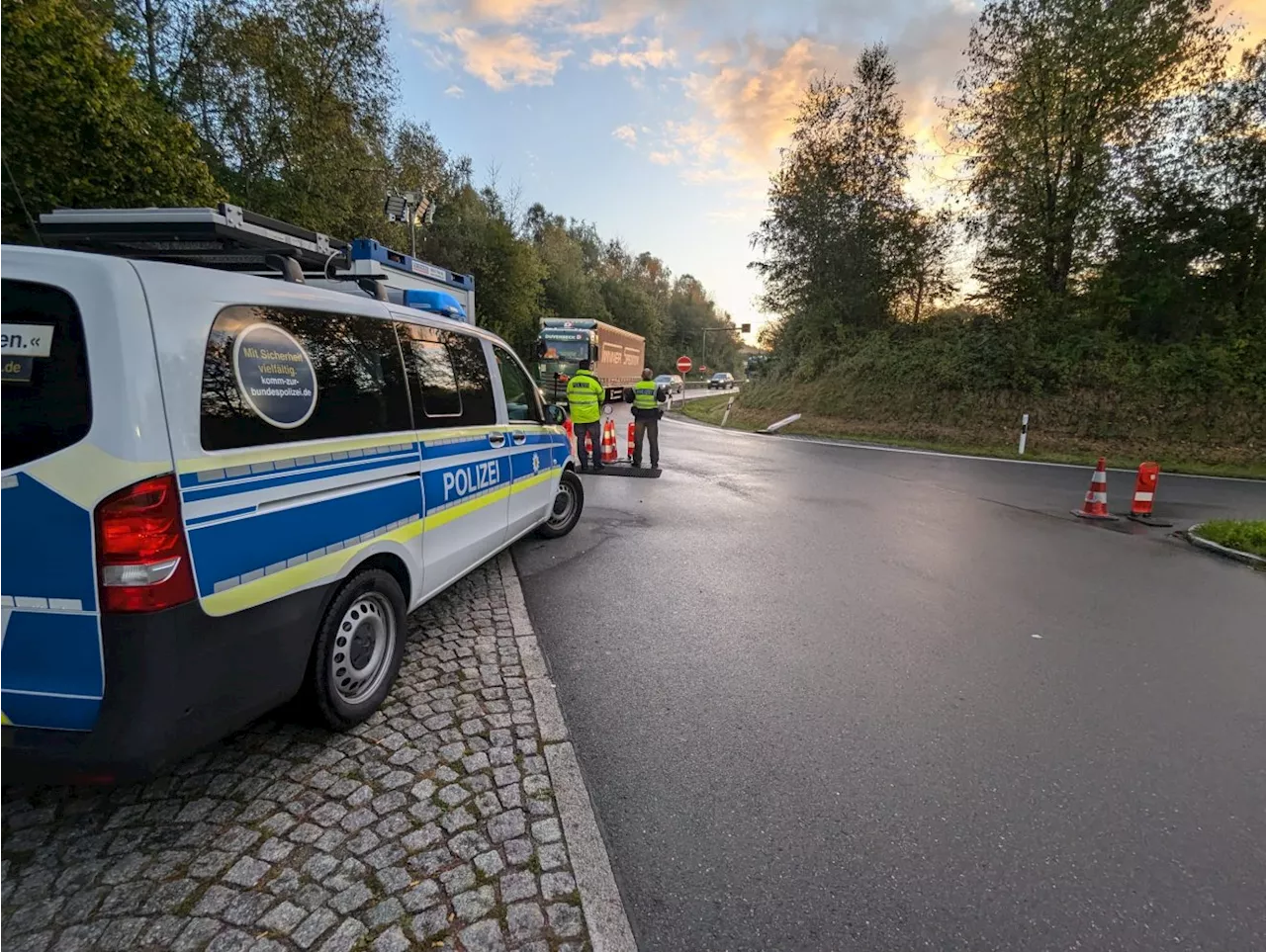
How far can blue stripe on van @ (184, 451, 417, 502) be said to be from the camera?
219cm

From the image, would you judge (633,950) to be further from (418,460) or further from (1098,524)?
(1098,524)

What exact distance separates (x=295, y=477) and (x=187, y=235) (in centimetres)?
249

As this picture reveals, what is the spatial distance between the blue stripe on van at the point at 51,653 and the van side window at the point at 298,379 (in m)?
0.71

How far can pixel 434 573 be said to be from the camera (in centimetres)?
376

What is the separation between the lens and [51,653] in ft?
6.67

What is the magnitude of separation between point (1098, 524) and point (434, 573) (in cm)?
892

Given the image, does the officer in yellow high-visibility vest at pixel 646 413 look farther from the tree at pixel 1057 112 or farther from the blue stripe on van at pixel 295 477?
the tree at pixel 1057 112

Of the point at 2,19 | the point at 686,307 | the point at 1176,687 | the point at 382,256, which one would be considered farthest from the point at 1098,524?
the point at 686,307

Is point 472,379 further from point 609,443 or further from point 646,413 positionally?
point 609,443

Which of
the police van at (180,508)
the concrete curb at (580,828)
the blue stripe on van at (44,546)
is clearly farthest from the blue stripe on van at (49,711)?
the concrete curb at (580,828)

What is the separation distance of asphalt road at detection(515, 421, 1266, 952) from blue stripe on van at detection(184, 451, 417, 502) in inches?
64.6

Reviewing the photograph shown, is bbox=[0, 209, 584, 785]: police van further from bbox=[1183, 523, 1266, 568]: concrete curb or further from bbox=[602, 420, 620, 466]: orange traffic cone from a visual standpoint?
bbox=[602, 420, 620, 466]: orange traffic cone

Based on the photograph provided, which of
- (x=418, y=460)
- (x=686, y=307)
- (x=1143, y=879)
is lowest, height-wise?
(x=1143, y=879)

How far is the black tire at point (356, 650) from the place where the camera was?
2.85m
